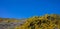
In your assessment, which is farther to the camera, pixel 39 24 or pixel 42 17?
pixel 42 17

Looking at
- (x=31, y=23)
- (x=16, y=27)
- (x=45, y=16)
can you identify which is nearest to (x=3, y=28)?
(x=16, y=27)

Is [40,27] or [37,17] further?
[37,17]

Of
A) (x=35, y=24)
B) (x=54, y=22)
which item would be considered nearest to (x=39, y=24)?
(x=35, y=24)

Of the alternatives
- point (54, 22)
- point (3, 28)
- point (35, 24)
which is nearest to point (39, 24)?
point (35, 24)

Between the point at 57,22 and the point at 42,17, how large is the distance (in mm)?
1293

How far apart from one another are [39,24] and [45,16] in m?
1.50

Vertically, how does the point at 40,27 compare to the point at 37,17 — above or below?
below

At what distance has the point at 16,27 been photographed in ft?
52.5

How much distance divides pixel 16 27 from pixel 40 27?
2.20m

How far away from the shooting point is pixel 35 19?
1589 centimetres

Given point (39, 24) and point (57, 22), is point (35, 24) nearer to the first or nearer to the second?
point (39, 24)

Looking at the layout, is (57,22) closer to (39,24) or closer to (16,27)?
(39,24)

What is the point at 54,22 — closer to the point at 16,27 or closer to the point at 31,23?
the point at 31,23

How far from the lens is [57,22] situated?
52.9 ft
